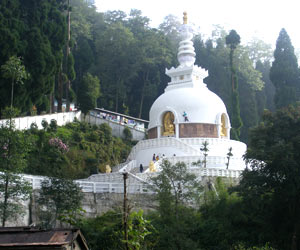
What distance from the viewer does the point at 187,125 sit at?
36.3 metres

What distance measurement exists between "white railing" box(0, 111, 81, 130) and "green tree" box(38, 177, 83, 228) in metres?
12.1

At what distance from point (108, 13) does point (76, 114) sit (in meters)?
24.6

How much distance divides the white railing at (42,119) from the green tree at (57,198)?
12.1 metres

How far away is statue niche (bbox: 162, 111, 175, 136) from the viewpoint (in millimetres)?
37188

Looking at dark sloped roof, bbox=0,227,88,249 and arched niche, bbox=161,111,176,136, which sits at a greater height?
arched niche, bbox=161,111,176,136

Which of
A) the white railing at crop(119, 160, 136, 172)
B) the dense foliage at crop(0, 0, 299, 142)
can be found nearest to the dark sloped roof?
the white railing at crop(119, 160, 136, 172)

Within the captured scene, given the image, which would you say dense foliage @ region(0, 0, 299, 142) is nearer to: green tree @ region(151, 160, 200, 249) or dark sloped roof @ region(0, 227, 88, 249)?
green tree @ region(151, 160, 200, 249)

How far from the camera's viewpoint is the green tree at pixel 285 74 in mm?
47000

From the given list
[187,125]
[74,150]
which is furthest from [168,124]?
[74,150]

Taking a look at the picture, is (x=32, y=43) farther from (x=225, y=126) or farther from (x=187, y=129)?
(x=225, y=126)

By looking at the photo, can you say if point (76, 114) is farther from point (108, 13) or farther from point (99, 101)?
point (108, 13)

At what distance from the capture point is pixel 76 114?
44.6 meters

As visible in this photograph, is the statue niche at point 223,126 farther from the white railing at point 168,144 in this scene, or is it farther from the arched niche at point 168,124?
the white railing at point 168,144

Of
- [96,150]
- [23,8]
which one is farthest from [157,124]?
[23,8]
